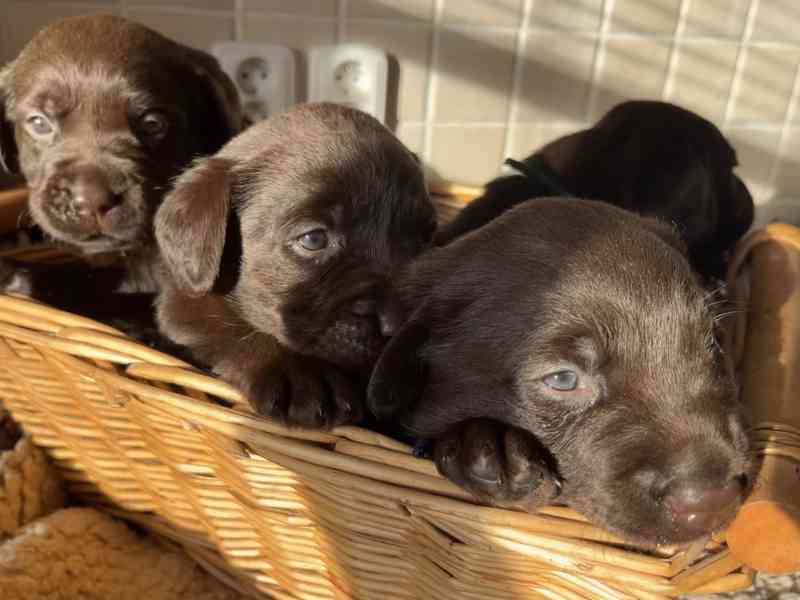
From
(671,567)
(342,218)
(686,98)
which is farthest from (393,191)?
(686,98)

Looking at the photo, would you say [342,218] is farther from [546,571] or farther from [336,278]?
[546,571]

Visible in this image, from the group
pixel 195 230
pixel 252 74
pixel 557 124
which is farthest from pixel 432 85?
pixel 195 230

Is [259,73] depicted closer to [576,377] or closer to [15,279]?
[15,279]

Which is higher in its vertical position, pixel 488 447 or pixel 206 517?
pixel 488 447

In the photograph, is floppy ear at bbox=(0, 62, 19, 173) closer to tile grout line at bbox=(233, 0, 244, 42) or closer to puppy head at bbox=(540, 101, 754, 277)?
tile grout line at bbox=(233, 0, 244, 42)

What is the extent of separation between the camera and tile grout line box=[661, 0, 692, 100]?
11.5 ft

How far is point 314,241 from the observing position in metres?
1.86

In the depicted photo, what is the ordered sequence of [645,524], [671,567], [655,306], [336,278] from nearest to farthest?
1. [671,567]
2. [645,524]
3. [655,306]
4. [336,278]

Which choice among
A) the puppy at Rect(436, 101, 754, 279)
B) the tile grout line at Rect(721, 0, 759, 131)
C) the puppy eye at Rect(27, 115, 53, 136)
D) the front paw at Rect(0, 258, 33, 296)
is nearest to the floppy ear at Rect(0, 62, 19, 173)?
the puppy eye at Rect(27, 115, 53, 136)

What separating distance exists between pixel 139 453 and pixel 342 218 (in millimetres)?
717

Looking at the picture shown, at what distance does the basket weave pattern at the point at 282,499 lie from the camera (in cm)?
123

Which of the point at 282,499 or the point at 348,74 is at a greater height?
the point at 348,74

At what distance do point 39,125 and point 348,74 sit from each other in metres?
1.33

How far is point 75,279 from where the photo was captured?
2.29 metres
